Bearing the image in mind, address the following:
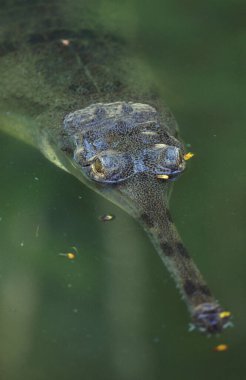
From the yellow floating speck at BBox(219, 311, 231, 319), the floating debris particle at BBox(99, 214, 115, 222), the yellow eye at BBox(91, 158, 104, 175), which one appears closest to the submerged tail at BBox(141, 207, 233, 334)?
the yellow floating speck at BBox(219, 311, 231, 319)

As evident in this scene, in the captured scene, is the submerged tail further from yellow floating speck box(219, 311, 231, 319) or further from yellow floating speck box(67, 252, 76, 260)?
yellow floating speck box(67, 252, 76, 260)

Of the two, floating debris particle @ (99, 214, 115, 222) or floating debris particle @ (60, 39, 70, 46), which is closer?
floating debris particle @ (99, 214, 115, 222)

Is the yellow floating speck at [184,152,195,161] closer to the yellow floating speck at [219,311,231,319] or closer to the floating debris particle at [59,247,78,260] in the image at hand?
the floating debris particle at [59,247,78,260]

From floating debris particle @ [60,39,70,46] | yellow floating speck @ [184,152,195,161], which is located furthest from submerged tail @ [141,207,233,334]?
floating debris particle @ [60,39,70,46]

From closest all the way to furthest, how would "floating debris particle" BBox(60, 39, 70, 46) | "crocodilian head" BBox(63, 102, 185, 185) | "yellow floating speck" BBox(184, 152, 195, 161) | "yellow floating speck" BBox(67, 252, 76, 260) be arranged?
1. "yellow floating speck" BBox(67, 252, 76, 260)
2. "crocodilian head" BBox(63, 102, 185, 185)
3. "yellow floating speck" BBox(184, 152, 195, 161)
4. "floating debris particle" BBox(60, 39, 70, 46)

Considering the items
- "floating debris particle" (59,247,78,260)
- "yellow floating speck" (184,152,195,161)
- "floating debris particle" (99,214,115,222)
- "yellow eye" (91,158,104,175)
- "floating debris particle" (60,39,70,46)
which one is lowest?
"floating debris particle" (59,247,78,260)

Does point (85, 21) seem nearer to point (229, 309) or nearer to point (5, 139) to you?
point (5, 139)

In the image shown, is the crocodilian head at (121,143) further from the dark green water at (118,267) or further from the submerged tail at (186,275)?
the submerged tail at (186,275)

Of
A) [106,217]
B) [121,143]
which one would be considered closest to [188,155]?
[121,143]

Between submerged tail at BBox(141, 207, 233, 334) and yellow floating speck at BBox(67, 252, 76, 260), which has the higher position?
submerged tail at BBox(141, 207, 233, 334)

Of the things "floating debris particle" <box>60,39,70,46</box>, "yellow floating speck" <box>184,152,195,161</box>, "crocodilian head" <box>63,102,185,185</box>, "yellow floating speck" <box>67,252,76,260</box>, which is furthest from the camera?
"floating debris particle" <box>60,39,70,46</box>

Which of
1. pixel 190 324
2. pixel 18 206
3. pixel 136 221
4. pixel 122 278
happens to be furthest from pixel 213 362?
pixel 18 206
